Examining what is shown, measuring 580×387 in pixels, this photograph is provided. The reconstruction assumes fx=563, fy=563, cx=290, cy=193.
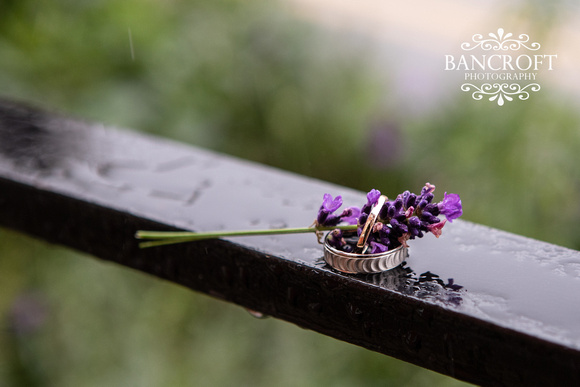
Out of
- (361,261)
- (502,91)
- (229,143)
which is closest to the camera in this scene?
(361,261)

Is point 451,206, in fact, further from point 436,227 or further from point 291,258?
point 291,258

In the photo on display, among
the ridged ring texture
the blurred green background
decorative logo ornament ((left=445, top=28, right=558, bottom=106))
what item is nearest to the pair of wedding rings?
the ridged ring texture

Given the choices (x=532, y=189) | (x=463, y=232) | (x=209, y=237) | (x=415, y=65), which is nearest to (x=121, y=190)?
(x=209, y=237)

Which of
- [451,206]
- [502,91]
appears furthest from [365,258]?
[502,91]

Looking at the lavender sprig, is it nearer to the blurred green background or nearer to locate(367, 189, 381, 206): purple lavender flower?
locate(367, 189, 381, 206): purple lavender flower

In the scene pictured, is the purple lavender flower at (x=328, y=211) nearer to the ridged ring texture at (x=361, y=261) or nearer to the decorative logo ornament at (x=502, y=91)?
the ridged ring texture at (x=361, y=261)

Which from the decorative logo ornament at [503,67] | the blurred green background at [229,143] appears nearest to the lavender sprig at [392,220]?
the blurred green background at [229,143]

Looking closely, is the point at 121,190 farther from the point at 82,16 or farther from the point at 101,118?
the point at 82,16
